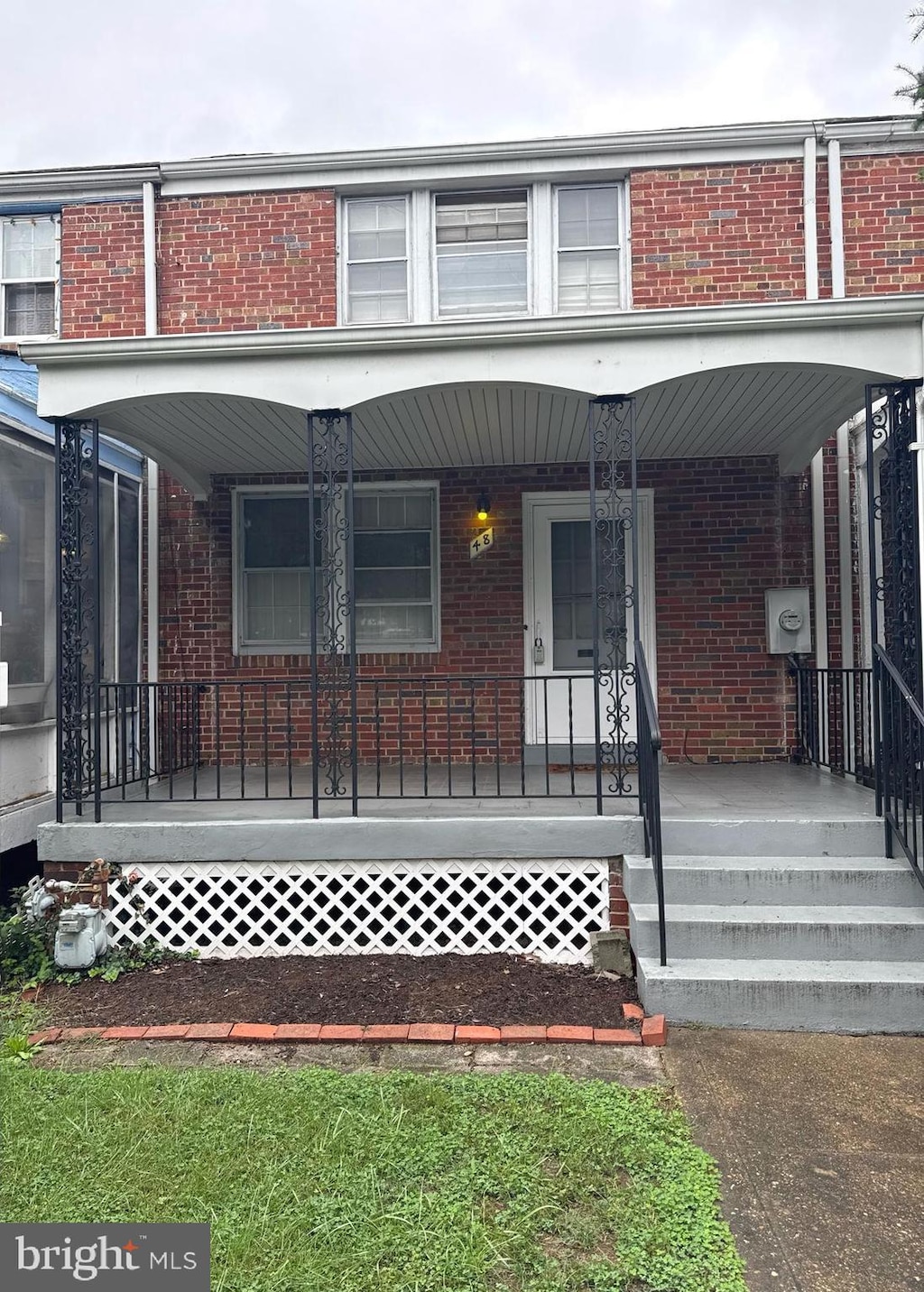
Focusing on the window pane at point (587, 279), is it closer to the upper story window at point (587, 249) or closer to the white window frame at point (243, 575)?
the upper story window at point (587, 249)

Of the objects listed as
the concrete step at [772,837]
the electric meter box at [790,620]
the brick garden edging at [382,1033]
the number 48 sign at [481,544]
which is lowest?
the brick garden edging at [382,1033]

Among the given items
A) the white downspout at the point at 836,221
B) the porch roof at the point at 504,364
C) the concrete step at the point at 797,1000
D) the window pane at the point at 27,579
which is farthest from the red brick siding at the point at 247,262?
the concrete step at the point at 797,1000

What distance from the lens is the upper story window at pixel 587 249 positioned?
7.20 metres

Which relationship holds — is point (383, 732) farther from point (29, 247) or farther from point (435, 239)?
point (29, 247)

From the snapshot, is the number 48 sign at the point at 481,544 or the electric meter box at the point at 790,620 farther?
the number 48 sign at the point at 481,544

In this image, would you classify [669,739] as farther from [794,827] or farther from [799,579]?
[794,827]

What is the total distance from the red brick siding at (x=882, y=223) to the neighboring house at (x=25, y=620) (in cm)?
632

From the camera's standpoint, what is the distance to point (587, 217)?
7234 mm

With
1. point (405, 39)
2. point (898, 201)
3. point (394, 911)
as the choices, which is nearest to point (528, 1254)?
point (394, 911)

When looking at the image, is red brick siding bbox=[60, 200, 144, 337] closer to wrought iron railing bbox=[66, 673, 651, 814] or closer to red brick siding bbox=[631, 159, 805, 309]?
wrought iron railing bbox=[66, 673, 651, 814]

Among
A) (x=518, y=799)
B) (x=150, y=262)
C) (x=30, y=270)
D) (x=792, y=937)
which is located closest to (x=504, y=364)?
(x=518, y=799)

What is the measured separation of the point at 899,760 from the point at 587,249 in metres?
4.97

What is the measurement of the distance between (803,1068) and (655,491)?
4.70m

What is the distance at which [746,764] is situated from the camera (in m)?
6.73
